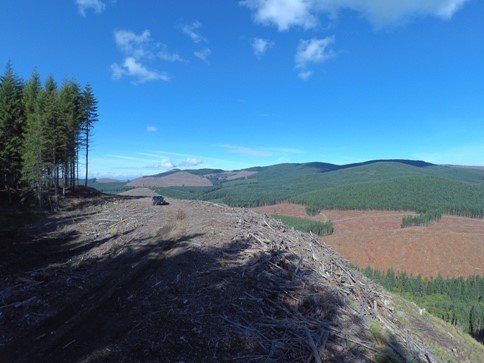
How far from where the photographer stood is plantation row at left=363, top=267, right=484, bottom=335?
8281 centimetres

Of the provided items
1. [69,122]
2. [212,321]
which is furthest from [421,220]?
[212,321]

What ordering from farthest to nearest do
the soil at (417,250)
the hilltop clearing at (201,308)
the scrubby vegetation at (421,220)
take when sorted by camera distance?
Result: the scrubby vegetation at (421,220), the soil at (417,250), the hilltop clearing at (201,308)

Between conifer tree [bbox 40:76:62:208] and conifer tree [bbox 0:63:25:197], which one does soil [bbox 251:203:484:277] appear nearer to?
conifer tree [bbox 40:76:62:208]

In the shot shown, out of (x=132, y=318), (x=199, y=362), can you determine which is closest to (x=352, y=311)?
(x=199, y=362)

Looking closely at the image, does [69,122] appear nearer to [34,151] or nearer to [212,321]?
[34,151]

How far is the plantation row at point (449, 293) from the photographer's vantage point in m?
82.8

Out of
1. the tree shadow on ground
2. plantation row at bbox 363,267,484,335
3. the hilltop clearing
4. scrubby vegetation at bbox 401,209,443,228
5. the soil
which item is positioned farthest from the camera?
scrubby vegetation at bbox 401,209,443,228

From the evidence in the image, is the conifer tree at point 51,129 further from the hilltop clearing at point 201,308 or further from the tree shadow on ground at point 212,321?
the tree shadow on ground at point 212,321

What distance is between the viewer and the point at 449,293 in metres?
98.6

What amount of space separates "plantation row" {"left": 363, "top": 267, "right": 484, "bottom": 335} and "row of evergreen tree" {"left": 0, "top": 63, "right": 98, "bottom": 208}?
80044mm

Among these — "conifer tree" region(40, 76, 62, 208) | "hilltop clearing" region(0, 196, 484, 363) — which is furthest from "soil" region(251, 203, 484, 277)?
"hilltop clearing" region(0, 196, 484, 363)

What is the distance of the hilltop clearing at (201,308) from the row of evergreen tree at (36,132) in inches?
921

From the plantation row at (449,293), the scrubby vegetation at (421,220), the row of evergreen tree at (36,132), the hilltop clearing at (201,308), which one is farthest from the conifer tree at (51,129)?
the scrubby vegetation at (421,220)

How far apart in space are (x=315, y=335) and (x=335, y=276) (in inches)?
199
